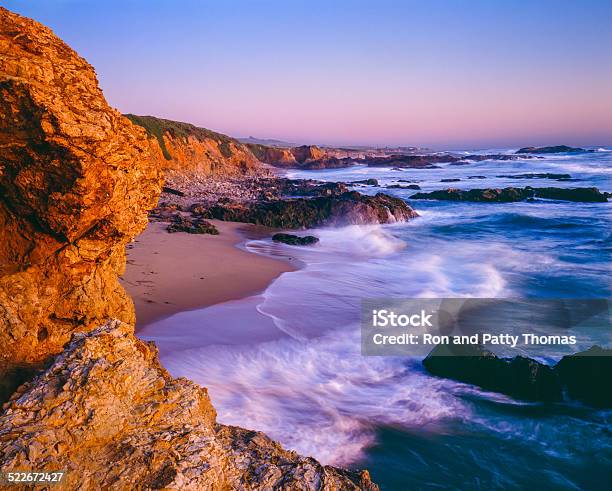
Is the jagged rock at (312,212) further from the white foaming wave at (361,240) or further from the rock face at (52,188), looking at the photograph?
the rock face at (52,188)

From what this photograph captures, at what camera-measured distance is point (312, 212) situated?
60.0ft

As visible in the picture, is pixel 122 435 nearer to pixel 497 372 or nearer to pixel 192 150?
pixel 497 372

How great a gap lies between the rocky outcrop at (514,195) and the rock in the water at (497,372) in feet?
71.6

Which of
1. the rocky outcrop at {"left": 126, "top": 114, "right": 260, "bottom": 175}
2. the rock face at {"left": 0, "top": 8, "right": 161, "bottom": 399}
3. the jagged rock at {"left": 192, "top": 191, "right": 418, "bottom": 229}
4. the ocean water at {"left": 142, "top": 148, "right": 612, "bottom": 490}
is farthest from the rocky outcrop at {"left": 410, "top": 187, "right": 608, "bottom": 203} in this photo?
the rock face at {"left": 0, "top": 8, "right": 161, "bottom": 399}

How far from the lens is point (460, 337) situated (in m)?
6.84

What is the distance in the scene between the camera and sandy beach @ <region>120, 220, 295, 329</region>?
7.82 m

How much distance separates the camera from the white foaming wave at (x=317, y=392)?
469 cm

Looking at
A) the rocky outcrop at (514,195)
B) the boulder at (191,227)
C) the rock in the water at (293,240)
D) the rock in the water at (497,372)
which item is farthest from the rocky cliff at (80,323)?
the rocky outcrop at (514,195)

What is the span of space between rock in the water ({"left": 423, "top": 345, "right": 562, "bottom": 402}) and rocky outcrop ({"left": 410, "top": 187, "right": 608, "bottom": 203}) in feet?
71.6

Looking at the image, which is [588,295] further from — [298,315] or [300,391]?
[300,391]

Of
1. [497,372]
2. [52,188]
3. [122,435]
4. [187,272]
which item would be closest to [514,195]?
[187,272]

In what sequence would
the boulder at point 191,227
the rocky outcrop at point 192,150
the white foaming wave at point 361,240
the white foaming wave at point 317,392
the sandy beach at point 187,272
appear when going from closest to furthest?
the white foaming wave at point 317,392
the sandy beach at point 187,272
the boulder at point 191,227
the white foaming wave at point 361,240
the rocky outcrop at point 192,150

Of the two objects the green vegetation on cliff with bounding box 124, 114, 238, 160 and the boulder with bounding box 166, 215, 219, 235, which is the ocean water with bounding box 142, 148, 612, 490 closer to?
the boulder with bounding box 166, 215, 219, 235

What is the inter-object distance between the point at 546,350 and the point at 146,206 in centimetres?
659
